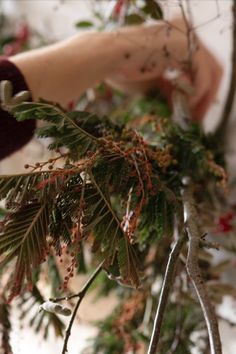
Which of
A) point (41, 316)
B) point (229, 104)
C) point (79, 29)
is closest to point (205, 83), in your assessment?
point (229, 104)

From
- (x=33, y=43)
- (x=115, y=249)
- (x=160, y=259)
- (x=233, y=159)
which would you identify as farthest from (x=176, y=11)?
(x=33, y=43)

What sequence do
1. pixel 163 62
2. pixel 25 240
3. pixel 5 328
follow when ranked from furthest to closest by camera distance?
pixel 163 62 < pixel 5 328 < pixel 25 240

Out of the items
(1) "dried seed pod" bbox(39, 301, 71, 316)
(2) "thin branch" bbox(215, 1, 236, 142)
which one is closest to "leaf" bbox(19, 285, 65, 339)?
(1) "dried seed pod" bbox(39, 301, 71, 316)

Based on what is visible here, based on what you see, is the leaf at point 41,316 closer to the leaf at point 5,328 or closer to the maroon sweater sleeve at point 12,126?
the leaf at point 5,328

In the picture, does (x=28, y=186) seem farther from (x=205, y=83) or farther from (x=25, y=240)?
(x=205, y=83)

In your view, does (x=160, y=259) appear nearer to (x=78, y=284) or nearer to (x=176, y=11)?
(x=78, y=284)

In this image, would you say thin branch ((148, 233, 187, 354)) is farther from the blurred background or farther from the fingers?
the fingers

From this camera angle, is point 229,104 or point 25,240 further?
point 229,104

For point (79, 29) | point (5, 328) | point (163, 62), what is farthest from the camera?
point (79, 29)

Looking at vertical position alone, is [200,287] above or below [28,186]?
below
